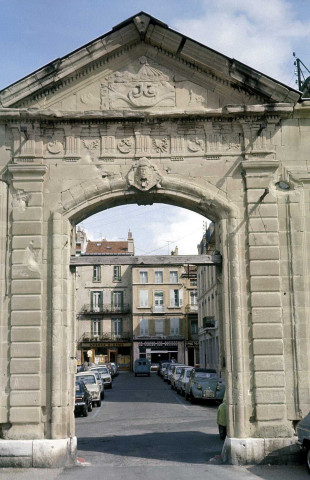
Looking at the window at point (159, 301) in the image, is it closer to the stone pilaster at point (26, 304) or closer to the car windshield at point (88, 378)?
the car windshield at point (88, 378)

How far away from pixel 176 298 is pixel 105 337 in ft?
30.9

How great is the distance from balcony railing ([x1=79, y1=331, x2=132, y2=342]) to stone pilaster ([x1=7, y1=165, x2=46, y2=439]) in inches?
2278

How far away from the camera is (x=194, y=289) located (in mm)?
72000

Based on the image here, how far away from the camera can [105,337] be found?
232ft

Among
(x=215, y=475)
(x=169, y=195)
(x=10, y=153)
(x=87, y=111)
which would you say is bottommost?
(x=215, y=475)

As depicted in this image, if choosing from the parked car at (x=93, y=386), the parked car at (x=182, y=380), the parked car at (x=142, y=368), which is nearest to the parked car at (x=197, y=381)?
the parked car at (x=182, y=380)

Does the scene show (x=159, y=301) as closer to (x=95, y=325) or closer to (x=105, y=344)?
(x=105, y=344)

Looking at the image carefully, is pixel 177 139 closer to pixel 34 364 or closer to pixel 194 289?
pixel 34 364

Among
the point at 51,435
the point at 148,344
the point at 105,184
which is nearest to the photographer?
the point at 51,435

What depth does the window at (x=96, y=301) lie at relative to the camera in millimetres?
71750

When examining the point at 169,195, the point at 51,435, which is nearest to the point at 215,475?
the point at 51,435

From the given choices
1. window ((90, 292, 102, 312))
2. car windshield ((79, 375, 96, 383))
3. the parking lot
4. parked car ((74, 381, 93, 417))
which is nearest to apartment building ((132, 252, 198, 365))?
window ((90, 292, 102, 312))

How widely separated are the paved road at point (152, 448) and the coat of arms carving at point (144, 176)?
20.1ft

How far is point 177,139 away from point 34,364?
6.05m
